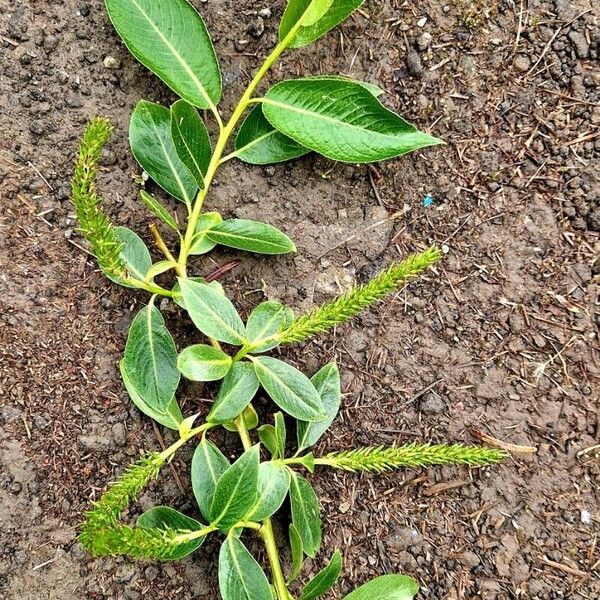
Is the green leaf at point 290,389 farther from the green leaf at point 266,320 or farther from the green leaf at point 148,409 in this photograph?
the green leaf at point 148,409

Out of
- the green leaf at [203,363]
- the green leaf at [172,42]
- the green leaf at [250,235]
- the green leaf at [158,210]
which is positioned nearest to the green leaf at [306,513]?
the green leaf at [203,363]

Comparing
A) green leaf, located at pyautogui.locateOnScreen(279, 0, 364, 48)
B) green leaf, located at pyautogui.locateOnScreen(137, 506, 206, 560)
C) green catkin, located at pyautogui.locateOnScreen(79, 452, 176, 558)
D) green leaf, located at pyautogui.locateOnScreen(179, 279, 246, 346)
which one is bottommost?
green leaf, located at pyautogui.locateOnScreen(137, 506, 206, 560)

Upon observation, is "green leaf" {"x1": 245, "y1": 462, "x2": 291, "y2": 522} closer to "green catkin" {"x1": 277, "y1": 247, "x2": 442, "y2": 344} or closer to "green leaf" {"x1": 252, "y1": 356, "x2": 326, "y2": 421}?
"green leaf" {"x1": 252, "y1": 356, "x2": 326, "y2": 421}

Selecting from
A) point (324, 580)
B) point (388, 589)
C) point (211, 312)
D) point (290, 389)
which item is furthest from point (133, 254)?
point (388, 589)

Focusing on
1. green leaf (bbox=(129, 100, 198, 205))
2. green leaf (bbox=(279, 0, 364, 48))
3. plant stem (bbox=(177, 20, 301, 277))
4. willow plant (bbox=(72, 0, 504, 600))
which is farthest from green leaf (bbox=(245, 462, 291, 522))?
green leaf (bbox=(279, 0, 364, 48))

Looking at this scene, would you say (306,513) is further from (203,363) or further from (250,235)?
(250,235)

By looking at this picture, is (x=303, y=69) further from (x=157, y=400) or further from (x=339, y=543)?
(x=339, y=543)
